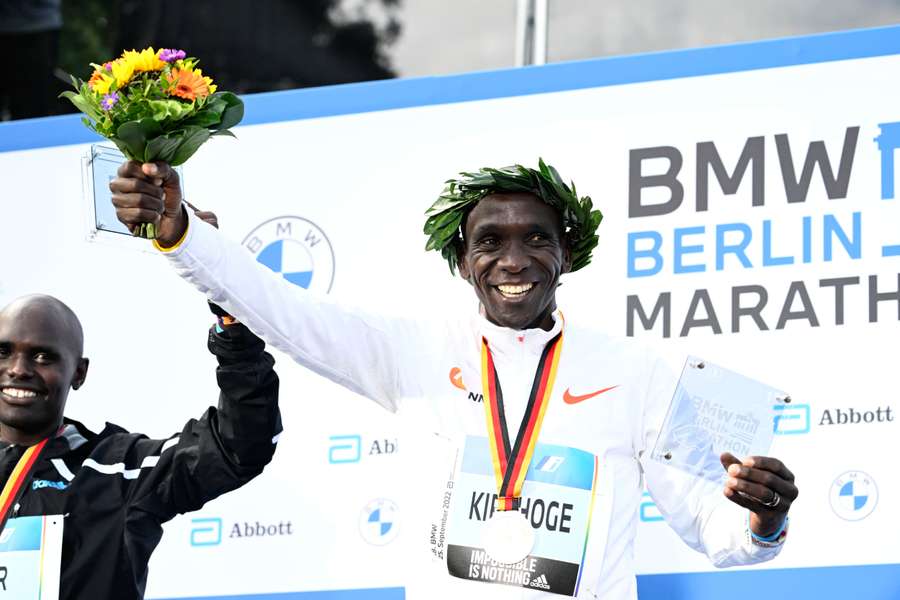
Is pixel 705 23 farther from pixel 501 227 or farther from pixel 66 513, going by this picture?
pixel 66 513

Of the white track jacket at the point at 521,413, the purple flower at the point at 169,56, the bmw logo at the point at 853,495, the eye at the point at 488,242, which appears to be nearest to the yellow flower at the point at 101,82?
the purple flower at the point at 169,56

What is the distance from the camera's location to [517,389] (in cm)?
341

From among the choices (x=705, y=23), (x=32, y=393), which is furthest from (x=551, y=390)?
(x=705, y=23)

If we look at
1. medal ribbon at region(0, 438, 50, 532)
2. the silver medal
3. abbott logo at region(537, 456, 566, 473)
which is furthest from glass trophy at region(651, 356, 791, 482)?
medal ribbon at region(0, 438, 50, 532)

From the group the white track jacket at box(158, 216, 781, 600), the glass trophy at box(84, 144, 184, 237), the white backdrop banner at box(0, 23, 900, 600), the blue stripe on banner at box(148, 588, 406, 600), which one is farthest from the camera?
the blue stripe on banner at box(148, 588, 406, 600)

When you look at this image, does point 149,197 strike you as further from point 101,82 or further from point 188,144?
point 101,82

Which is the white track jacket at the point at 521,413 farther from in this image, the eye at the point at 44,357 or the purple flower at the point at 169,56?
the eye at the point at 44,357

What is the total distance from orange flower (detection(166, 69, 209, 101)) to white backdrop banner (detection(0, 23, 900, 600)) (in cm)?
176

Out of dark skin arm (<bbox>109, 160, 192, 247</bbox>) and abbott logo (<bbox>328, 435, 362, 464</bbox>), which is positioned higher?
dark skin arm (<bbox>109, 160, 192, 247</bbox>)

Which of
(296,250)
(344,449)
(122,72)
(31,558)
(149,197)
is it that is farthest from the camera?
(296,250)

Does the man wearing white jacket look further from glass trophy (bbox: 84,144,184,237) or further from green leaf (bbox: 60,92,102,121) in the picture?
glass trophy (bbox: 84,144,184,237)

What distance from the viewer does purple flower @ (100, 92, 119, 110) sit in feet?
10.1

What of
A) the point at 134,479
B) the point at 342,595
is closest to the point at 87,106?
the point at 134,479

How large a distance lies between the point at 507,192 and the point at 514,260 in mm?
189
